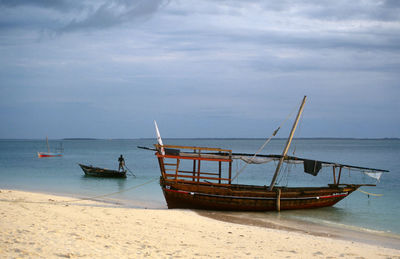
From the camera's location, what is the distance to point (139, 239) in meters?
9.11

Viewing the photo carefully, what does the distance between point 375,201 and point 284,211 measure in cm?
845

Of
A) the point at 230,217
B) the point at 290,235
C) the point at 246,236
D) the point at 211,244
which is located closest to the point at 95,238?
the point at 211,244

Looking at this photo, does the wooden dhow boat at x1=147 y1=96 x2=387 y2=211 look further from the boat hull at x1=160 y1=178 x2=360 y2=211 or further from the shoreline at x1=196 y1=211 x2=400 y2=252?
the shoreline at x1=196 y1=211 x2=400 y2=252

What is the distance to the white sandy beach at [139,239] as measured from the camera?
24.4 ft

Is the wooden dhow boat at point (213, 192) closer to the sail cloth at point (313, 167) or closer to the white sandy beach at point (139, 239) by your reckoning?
the sail cloth at point (313, 167)

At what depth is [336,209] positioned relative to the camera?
63.5 feet

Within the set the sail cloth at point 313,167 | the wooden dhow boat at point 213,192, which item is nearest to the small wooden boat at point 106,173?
the wooden dhow boat at point 213,192

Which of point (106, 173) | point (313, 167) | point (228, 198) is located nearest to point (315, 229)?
point (228, 198)

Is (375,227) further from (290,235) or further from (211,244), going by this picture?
Result: (211,244)

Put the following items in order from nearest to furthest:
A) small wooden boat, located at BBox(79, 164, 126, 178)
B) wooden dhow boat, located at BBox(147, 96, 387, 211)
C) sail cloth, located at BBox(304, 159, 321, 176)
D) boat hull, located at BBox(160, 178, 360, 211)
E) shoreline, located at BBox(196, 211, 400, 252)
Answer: shoreline, located at BBox(196, 211, 400, 252), wooden dhow boat, located at BBox(147, 96, 387, 211), boat hull, located at BBox(160, 178, 360, 211), sail cloth, located at BBox(304, 159, 321, 176), small wooden boat, located at BBox(79, 164, 126, 178)

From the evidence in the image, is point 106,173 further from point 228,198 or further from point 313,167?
point 313,167

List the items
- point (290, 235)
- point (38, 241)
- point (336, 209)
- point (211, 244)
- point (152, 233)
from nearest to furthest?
point (38, 241)
point (211, 244)
point (152, 233)
point (290, 235)
point (336, 209)

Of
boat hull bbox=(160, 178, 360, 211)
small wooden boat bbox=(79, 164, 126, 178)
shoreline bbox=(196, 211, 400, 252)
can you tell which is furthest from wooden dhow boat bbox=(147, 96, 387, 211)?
small wooden boat bbox=(79, 164, 126, 178)

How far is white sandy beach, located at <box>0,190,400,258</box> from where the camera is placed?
24.4 feet
